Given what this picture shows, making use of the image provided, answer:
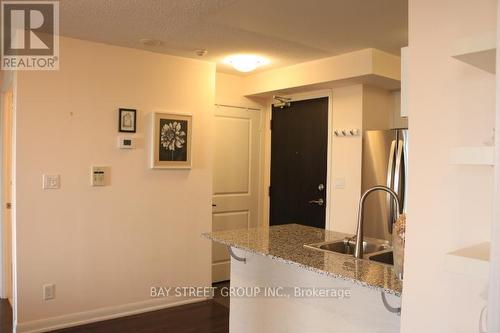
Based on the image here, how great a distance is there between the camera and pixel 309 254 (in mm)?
2088

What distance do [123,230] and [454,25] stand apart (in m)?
3.10

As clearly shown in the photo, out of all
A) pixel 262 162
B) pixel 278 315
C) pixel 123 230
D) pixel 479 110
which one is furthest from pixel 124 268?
pixel 479 110

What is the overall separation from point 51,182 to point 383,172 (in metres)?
2.82

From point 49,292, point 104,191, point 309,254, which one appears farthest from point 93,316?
point 309,254

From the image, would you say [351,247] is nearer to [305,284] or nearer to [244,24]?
[305,284]

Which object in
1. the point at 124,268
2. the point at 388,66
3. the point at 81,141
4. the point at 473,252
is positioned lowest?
the point at 124,268

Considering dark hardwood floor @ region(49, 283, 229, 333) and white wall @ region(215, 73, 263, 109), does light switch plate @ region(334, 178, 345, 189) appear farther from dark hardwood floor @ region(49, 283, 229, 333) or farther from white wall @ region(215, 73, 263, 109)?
dark hardwood floor @ region(49, 283, 229, 333)

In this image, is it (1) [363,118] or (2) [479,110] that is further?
(1) [363,118]

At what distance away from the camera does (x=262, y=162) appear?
494 centimetres

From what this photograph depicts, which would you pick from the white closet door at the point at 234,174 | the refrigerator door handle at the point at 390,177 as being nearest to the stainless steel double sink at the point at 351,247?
the refrigerator door handle at the point at 390,177

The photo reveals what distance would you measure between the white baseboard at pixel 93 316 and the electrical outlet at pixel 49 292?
6.9 inches

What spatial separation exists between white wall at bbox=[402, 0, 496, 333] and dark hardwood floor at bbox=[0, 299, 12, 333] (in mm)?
3256

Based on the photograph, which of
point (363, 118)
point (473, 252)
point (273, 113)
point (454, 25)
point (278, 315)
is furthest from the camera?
point (273, 113)

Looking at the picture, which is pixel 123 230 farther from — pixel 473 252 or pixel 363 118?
pixel 473 252
